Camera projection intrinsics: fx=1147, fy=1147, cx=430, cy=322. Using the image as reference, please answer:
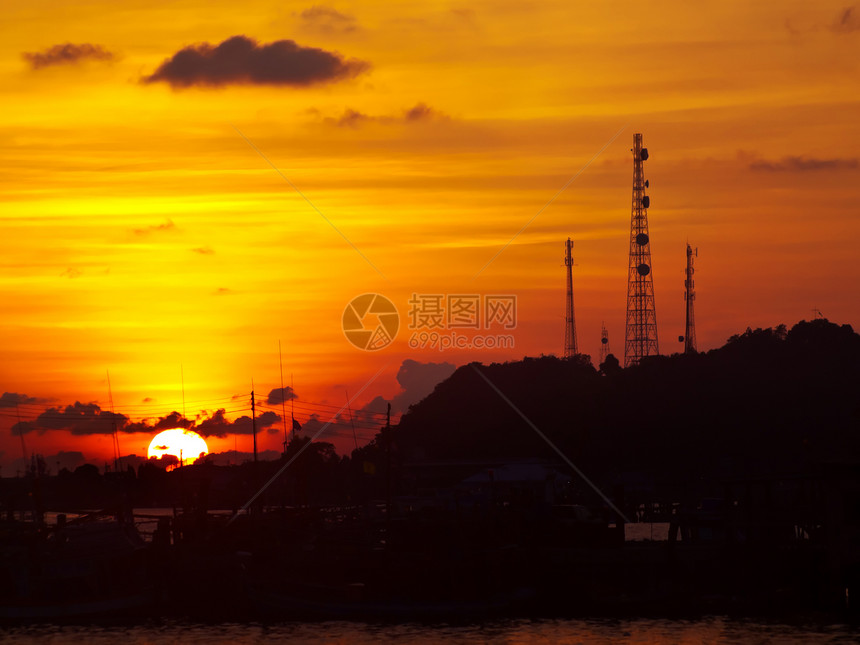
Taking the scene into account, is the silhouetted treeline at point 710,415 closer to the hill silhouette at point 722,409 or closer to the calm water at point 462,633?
the hill silhouette at point 722,409

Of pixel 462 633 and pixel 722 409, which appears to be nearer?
pixel 462 633

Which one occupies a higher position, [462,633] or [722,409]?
[722,409]

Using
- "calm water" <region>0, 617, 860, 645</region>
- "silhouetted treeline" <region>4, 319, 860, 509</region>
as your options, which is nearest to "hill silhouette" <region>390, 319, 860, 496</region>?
"silhouetted treeline" <region>4, 319, 860, 509</region>

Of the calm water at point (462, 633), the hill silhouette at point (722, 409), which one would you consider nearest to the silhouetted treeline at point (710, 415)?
the hill silhouette at point (722, 409)

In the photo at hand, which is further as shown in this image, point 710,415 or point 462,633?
point 710,415

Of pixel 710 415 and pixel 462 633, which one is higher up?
pixel 710 415

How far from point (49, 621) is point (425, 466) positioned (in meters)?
117

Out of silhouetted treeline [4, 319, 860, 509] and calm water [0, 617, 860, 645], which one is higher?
silhouetted treeline [4, 319, 860, 509]

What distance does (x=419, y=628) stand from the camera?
6172 cm

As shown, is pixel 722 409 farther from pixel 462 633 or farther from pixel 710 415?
pixel 462 633

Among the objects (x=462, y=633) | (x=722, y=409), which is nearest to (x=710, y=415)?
(x=722, y=409)

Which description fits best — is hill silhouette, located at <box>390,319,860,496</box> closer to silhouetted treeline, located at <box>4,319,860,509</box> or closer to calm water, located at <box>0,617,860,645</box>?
silhouetted treeline, located at <box>4,319,860,509</box>

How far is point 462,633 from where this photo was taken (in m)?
60.1

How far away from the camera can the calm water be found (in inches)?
2298
